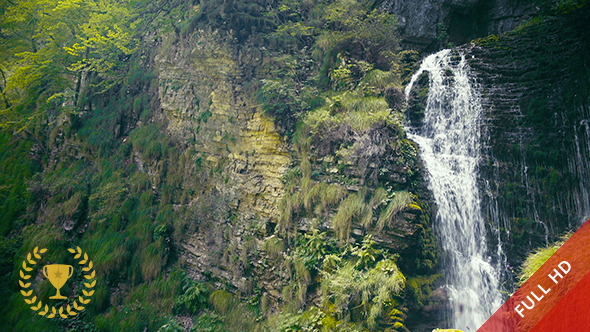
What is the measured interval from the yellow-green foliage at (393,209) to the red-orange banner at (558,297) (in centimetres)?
369

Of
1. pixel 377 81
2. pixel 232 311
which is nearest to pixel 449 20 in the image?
pixel 377 81

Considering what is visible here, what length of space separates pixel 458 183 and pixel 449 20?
5255mm

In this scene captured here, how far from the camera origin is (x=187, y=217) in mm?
9156

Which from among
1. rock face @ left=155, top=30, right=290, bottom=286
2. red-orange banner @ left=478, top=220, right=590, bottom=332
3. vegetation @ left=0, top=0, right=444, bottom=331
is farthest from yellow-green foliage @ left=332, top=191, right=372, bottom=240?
red-orange banner @ left=478, top=220, right=590, bottom=332

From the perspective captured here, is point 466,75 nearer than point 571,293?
No

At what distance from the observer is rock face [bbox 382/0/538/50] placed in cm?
872

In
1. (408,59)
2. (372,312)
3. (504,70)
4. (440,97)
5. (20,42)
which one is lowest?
(372,312)

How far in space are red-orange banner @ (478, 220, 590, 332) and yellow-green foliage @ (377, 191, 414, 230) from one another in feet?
12.1

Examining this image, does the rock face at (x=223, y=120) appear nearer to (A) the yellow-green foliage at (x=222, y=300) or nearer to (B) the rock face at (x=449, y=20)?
(A) the yellow-green foliage at (x=222, y=300)

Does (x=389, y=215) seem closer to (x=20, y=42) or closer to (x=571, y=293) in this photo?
(x=571, y=293)

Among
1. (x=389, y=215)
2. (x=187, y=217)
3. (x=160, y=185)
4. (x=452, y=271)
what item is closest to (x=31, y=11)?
(x=160, y=185)

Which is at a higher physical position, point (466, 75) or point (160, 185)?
point (466, 75)

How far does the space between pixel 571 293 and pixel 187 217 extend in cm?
881

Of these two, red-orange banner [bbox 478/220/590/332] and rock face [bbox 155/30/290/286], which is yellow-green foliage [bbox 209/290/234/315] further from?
red-orange banner [bbox 478/220/590/332]
